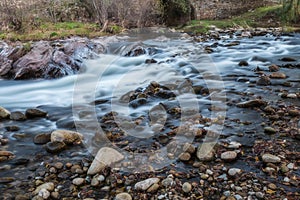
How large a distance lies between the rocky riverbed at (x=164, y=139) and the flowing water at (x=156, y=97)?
0.08 feet

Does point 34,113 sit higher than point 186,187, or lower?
higher

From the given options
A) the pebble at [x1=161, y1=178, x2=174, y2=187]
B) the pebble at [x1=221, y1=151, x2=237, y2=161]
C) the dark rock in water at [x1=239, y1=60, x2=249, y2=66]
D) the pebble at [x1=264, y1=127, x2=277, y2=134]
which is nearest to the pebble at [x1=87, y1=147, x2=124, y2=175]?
the pebble at [x1=161, y1=178, x2=174, y2=187]

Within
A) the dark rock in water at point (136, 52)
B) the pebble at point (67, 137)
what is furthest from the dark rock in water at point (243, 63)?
Result: the pebble at point (67, 137)

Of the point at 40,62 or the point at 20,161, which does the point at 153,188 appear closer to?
the point at 20,161

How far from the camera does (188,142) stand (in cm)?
360

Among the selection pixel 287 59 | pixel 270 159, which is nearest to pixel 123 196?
pixel 270 159

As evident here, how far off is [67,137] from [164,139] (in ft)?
3.78

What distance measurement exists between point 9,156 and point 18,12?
37.9 feet

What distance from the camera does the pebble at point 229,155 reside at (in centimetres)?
318

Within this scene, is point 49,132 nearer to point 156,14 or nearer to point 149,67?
point 149,67

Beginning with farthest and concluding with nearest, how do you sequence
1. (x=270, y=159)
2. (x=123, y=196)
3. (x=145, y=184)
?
(x=270, y=159) → (x=145, y=184) → (x=123, y=196)

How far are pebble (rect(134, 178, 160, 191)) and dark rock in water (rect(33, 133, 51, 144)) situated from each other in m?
1.50

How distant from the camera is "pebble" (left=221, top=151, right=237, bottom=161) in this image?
10.4 feet

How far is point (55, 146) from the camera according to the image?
3.59 meters
